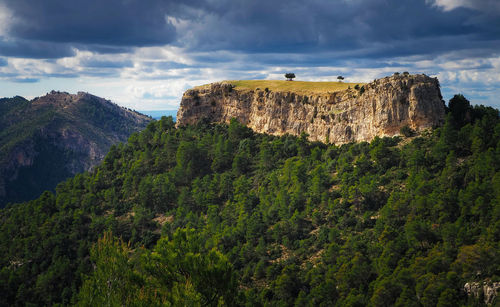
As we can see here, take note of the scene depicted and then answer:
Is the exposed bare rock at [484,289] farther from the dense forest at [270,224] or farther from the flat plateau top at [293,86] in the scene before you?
the flat plateau top at [293,86]

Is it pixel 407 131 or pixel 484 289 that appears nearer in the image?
pixel 484 289

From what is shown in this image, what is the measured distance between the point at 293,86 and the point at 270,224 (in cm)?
4691

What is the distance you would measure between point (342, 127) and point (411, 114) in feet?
52.4

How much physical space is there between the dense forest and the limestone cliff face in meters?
3.77

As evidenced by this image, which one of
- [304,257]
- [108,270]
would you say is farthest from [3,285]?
[108,270]

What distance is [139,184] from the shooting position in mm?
104000

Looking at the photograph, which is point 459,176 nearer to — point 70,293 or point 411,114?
point 411,114

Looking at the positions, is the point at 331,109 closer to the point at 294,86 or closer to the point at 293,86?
the point at 294,86

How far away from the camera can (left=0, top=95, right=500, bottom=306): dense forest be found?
30.7 m

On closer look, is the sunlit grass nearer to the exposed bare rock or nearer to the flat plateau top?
the flat plateau top

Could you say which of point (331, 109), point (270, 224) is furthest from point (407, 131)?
point (270, 224)

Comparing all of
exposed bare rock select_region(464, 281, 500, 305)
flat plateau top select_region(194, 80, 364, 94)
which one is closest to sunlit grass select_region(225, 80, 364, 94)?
flat plateau top select_region(194, 80, 364, 94)

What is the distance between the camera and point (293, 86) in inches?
4250

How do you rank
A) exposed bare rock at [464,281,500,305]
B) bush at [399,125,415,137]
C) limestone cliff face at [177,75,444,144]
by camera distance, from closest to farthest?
1. exposed bare rock at [464,281,500,305]
2. bush at [399,125,415,137]
3. limestone cliff face at [177,75,444,144]
